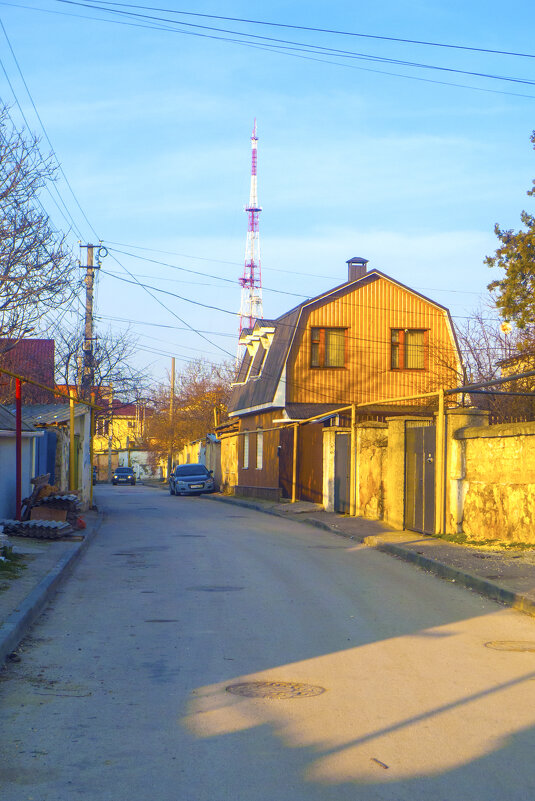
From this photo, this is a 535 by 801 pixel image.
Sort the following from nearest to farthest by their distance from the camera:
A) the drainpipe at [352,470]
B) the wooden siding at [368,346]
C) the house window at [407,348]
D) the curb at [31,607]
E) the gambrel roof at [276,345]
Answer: the curb at [31,607] < the drainpipe at [352,470] < the gambrel roof at [276,345] < the wooden siding at [368,346] < the house window at [407,348]

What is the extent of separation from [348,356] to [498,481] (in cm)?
2091

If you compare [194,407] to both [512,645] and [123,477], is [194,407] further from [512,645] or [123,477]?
[512,645]

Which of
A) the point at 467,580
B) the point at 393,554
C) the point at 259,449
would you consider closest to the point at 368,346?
the point at 259,449

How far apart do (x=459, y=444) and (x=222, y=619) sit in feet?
26.5

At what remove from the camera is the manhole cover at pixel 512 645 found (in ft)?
26.3

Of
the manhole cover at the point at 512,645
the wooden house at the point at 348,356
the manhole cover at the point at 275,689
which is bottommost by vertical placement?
the manhole cover at the point at 512,645

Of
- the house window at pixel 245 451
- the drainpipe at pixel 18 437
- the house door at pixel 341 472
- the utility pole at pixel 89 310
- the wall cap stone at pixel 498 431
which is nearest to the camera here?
the wall cap stone at pixel 498 431

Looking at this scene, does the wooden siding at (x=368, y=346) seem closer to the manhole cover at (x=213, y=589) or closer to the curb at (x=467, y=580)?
the curb at (x=467, y=580)

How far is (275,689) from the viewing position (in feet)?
21.2

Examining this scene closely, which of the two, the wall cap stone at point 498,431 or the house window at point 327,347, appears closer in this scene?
the wall cap stone at point 498,431

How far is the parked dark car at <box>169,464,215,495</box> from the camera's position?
42.6 metres

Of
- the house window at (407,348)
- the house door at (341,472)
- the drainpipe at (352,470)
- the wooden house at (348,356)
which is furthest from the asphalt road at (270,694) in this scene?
the house window at (407,348)

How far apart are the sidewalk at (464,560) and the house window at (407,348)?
16040mm

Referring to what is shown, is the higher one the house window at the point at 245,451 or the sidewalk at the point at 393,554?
the house window at the point at 245,451
